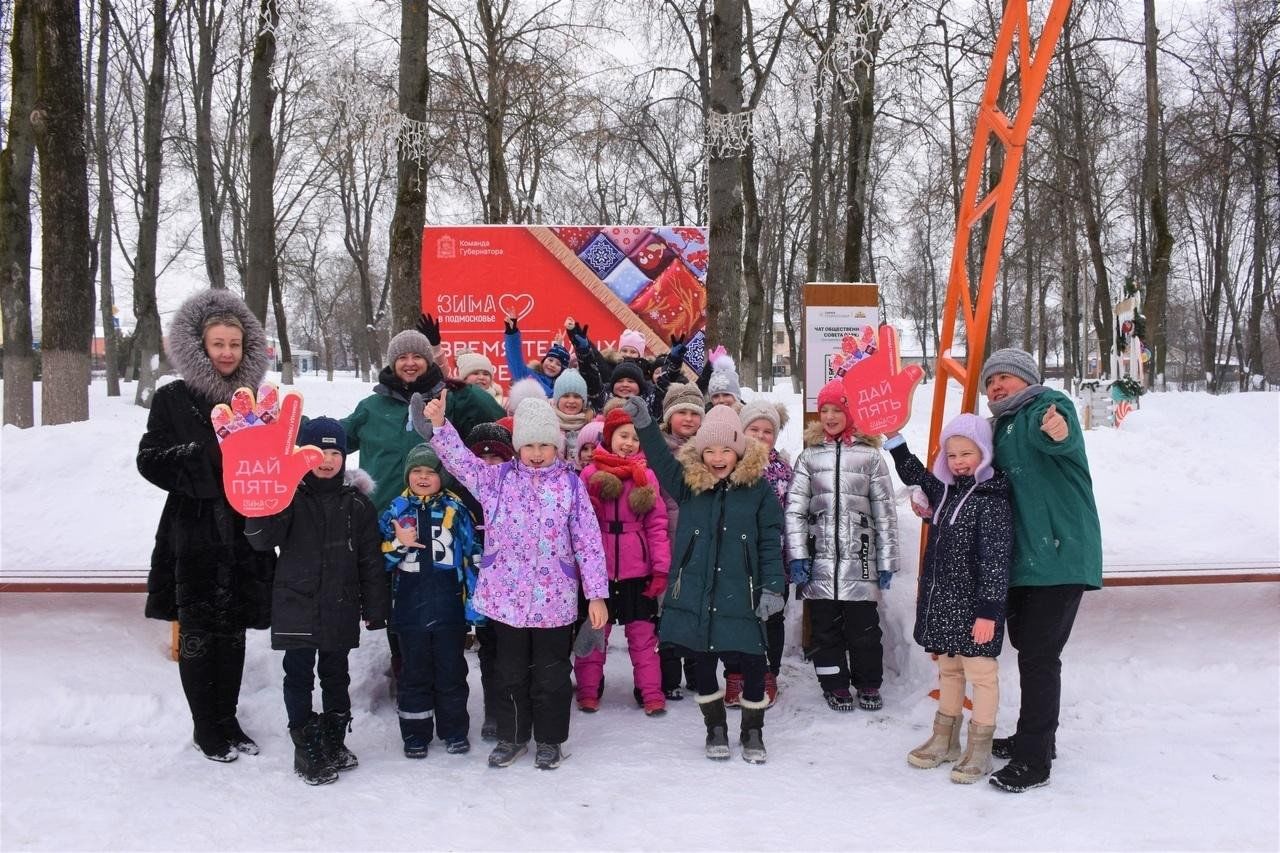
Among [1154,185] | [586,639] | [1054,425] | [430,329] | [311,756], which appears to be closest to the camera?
[1054,425]

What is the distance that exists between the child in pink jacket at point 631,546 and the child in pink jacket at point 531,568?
1.43 feet

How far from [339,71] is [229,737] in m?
7.42

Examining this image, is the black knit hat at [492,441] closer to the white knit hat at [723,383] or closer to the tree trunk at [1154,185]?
the white knit hat at [723,383]

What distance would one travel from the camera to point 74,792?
3.72m

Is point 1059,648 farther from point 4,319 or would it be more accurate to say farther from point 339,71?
point 4,319

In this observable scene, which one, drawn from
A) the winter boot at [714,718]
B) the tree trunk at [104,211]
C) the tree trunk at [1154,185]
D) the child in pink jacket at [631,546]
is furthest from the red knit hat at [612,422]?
the tree trunk at [104,211]

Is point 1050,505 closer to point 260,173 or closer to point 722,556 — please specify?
point 722,556

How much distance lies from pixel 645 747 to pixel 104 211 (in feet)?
80.5

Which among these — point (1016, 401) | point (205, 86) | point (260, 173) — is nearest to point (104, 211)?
point (205, 86)

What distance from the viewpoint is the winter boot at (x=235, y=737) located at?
161 inches

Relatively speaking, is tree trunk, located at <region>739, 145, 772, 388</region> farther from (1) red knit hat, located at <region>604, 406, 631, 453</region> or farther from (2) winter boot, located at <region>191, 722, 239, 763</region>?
(2) winter boot, located at <region>191, 722, 239, 763</region>

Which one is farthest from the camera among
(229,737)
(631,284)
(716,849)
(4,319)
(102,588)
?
(4,319)

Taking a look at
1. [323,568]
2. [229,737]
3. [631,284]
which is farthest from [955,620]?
[631,284]

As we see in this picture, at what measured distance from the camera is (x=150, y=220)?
18.9 metres
